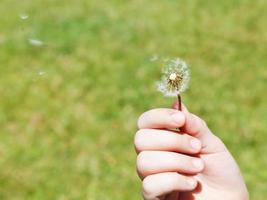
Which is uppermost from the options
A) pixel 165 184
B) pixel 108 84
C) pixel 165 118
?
pixel 108 84

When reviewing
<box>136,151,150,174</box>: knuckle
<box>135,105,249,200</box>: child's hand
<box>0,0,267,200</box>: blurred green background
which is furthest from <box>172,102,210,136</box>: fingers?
<box>0,0,267,200</box>: blurred green background

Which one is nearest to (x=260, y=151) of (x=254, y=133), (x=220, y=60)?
(x=254, y=133)

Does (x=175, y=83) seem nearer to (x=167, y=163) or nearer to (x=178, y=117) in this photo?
(x=178, y=117)

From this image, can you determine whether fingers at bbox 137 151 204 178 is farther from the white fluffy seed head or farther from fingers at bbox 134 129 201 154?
the white fluffy seed head

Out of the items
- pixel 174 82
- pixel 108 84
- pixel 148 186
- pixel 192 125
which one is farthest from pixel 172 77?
pixel 108 84

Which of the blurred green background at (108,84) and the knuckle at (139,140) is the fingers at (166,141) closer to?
the knuckle at (139,140)

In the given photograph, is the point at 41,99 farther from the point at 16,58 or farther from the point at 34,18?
the point at 34,18
